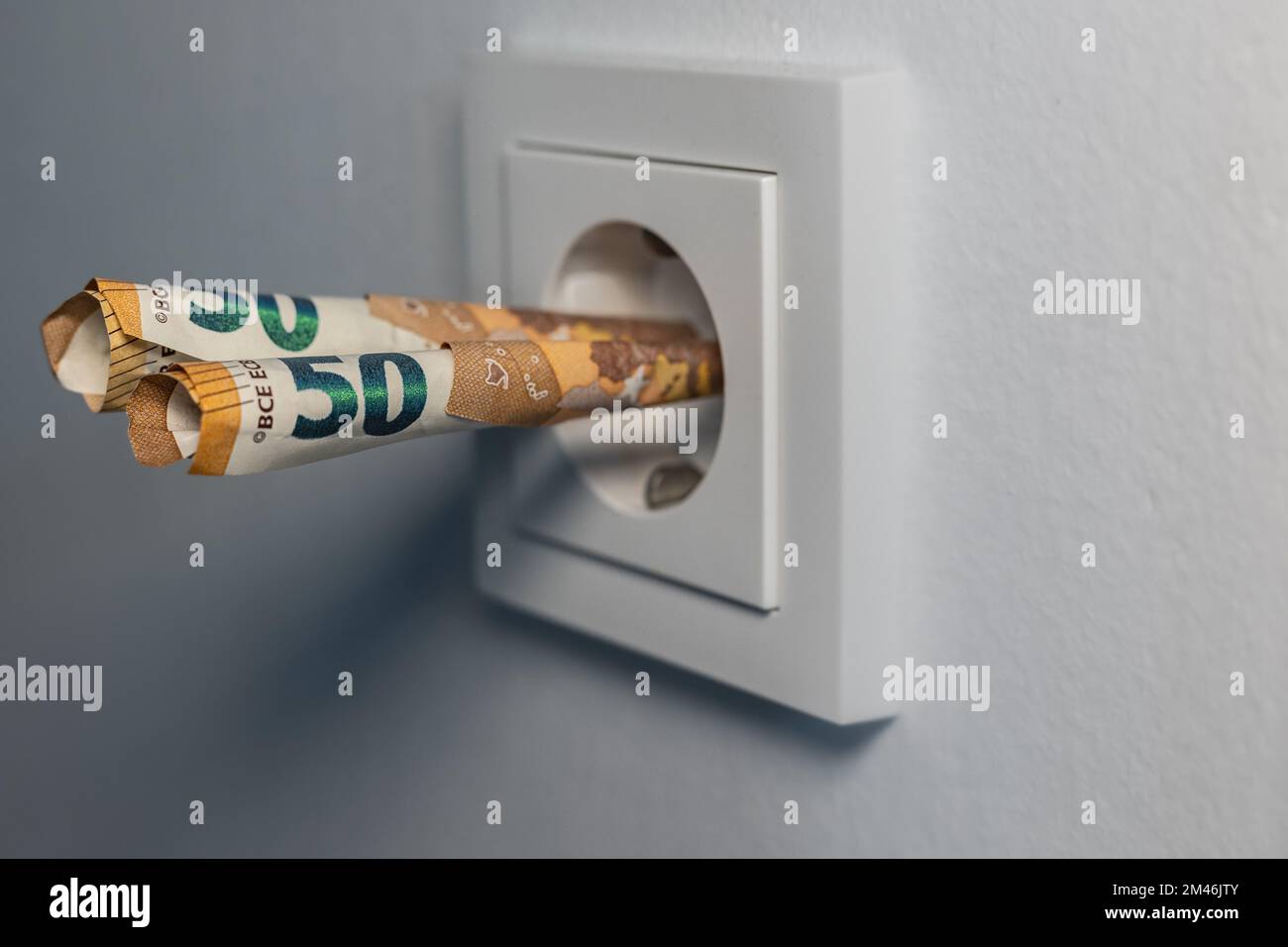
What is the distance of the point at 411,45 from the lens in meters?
0.43

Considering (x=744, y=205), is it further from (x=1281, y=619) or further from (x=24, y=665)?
(x=24, y=665)

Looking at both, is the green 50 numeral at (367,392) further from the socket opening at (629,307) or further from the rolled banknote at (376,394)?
the socket opening at (629,307)

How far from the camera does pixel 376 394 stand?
276 millimetres

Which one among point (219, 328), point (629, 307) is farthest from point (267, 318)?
point (629, 307)

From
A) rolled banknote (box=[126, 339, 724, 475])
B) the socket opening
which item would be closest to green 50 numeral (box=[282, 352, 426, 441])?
rolled banknote (box=[126, 339, 724, 475])

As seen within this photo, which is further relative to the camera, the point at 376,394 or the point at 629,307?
the point at 629,307

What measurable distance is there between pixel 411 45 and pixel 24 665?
0.30 m

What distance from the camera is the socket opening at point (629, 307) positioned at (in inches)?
15.1

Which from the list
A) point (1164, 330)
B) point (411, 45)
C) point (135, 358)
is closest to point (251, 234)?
point (411, 45)

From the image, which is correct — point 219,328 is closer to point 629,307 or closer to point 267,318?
point 267,318

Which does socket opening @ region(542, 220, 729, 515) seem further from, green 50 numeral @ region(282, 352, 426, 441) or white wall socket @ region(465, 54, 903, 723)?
green 50 numeral @ region(282, 352, 426, 441)

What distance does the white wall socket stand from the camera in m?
0.31

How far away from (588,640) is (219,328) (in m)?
0.16
